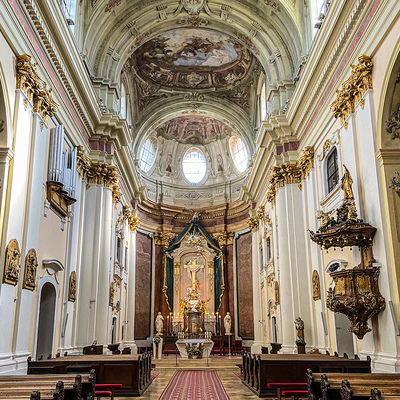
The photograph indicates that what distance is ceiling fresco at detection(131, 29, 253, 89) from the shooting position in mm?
20797

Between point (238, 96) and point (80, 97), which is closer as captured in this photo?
point (80, 97)

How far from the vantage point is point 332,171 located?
41.3ft

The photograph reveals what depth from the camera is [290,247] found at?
15.0 m

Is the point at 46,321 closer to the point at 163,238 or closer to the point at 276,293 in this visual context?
the point at 276,293

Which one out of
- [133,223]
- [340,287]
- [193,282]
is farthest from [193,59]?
[340,287]

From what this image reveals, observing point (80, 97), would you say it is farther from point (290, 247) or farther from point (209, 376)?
point (209, 376)

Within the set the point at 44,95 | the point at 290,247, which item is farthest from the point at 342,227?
the point at 44,95

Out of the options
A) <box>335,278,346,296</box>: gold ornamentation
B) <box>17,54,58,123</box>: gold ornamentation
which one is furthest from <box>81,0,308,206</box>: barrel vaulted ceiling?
<box>335,278,346,296</box>: gold ornamentation

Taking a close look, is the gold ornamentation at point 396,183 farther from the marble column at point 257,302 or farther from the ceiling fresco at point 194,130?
the ceiling fresco at point 194,130

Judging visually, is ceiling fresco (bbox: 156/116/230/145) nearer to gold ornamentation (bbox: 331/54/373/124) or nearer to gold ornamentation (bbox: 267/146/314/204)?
gold ornamentation (bbox: 267/146/314/204)

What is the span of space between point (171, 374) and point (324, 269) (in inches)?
234

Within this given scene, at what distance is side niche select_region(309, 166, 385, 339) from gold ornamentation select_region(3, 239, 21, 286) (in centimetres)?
608

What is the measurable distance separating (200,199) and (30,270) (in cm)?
1842

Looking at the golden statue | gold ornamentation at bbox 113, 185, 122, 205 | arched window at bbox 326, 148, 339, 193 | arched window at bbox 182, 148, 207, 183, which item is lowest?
the golden statue
